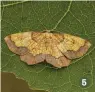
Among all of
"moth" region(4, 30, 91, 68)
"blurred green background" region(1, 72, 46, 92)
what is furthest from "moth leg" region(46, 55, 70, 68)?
"blurred green background" region(1, 72, 46, 92)

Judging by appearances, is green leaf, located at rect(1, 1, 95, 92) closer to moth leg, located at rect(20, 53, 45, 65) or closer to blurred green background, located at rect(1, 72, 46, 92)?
moth leg, located at rect(20, 53, 45, 65)

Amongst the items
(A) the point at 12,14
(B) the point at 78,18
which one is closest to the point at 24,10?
(A) the point at 12,14

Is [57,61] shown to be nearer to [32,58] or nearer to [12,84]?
[32,58]

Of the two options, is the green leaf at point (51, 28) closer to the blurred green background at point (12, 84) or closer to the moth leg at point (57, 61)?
the moth leg at point (57, 61)

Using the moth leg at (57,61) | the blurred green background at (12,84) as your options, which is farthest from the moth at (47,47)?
the blurred green background at (12,84)

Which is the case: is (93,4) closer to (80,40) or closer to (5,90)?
(80,40)

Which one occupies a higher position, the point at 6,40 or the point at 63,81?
the point at 6,40
